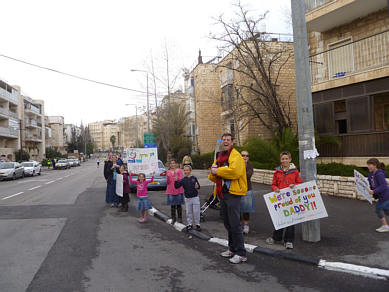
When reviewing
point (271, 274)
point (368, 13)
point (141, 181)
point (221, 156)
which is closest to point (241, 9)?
point (368, 13)

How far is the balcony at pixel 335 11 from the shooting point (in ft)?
43.3

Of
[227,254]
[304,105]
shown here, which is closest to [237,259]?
[227,254]

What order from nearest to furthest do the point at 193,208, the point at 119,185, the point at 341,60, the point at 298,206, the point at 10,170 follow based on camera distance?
the point at 298,206, the point at 193,208, the point at 119,185, the point at 341,60, the point at 10,170

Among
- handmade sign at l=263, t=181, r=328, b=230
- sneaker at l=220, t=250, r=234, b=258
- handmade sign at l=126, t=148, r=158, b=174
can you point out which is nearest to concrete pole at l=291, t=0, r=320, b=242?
handmade sign at l=263, t=181, r=328, b=230

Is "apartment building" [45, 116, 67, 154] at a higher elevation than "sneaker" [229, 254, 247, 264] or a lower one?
higher

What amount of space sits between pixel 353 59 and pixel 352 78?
1.64 m

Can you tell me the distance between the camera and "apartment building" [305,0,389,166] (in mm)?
12992

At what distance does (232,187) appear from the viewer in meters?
5.05

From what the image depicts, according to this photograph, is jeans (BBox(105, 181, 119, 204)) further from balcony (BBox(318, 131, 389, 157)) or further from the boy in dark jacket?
balcony (BBox(318, 131, 389, 157))

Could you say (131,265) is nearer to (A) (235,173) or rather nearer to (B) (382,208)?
(A) (235,173)

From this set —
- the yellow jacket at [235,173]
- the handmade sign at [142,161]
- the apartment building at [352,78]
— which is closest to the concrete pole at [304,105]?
the yellow jacket at [235,173]

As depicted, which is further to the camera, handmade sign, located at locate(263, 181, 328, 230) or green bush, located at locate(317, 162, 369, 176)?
green bush, located at locate(317, 162, 369, 176)

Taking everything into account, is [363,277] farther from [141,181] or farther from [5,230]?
[5,230]

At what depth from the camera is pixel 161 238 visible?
6879 mm
